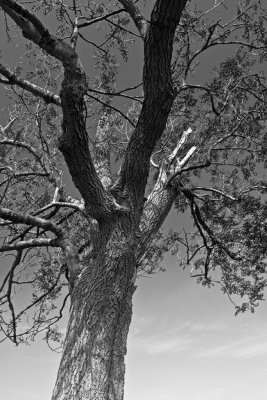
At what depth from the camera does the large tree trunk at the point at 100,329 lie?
4.22m

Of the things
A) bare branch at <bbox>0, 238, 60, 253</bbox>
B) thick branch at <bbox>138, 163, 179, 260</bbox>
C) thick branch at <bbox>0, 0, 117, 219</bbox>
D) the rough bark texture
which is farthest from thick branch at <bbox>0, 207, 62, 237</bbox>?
thick branch at <bbox>0, 0, 117, 219</bbox>

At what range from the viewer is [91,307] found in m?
4.67

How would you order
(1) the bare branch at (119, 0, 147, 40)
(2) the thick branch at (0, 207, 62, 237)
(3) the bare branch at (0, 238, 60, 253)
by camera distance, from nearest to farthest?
(2) the thick branch at (0, 207, 62, 237) → (1) the bare branch at (119, 0, 147, 40) → (3) the bare branch at (0, 238, 60, 253)

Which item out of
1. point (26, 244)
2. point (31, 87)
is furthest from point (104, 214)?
point (31, 87)

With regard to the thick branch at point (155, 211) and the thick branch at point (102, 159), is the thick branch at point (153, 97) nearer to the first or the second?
the thick branch at point (155, 211)

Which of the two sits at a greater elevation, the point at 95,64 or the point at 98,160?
the point at 95,64

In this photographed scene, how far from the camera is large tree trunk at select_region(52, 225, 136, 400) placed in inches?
166

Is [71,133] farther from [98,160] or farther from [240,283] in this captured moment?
[240,283]

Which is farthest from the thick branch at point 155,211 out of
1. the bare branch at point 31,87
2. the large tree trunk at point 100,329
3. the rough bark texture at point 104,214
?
the bare branch at point 31,87

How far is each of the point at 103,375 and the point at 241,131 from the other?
21.5 feet

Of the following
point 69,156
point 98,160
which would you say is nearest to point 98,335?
point 69,156

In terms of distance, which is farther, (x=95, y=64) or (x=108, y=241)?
(x=95, y=64)

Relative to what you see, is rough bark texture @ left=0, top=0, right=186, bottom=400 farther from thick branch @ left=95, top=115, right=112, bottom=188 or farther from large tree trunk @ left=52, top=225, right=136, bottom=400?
thick branch @ left=95, top=115, right=112, bottom=188

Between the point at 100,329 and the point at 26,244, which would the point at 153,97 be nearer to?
the point at 100,329
